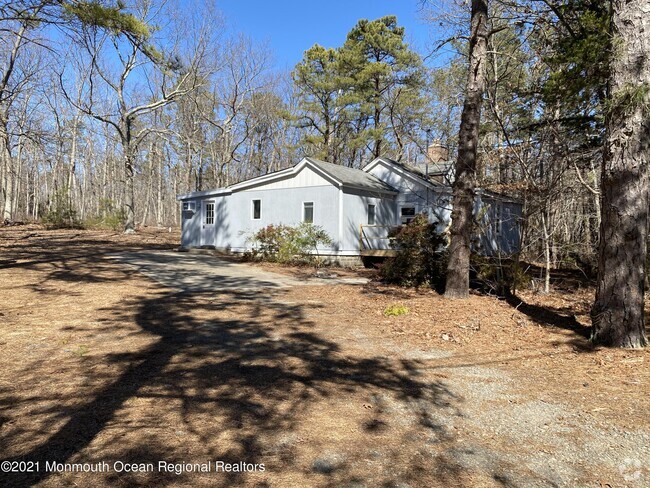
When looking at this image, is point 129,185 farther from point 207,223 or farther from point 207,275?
point 207,275

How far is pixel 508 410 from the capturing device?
3570 millimetres

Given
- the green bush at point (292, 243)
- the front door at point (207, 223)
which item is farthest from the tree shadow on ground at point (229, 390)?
the front door at point (207, 223)

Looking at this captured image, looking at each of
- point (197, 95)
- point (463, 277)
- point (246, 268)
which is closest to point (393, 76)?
point (197, 95)

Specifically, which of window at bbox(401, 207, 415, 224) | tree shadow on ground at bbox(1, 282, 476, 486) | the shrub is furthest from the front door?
the shrub

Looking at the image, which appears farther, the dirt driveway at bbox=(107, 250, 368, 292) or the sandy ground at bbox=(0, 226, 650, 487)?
the dirt driveway at bbox=(107, 250, 368, 292)

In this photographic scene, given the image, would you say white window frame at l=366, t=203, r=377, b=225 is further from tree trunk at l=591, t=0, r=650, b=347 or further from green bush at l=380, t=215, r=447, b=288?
tree trunk at l=591, t=0, r=650, b=347

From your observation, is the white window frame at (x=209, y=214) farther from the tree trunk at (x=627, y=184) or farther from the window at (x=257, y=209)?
the tree trunk at (x=627, y=184)

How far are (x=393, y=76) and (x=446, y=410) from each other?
2438 centimetres

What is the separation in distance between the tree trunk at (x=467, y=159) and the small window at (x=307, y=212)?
860cm

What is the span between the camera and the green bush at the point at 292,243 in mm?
14953

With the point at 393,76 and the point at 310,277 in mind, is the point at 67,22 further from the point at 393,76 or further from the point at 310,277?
the point at 393,76

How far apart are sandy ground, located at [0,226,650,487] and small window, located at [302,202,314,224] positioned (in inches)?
378

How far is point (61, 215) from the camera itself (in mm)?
25750

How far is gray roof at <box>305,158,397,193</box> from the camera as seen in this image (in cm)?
1581
